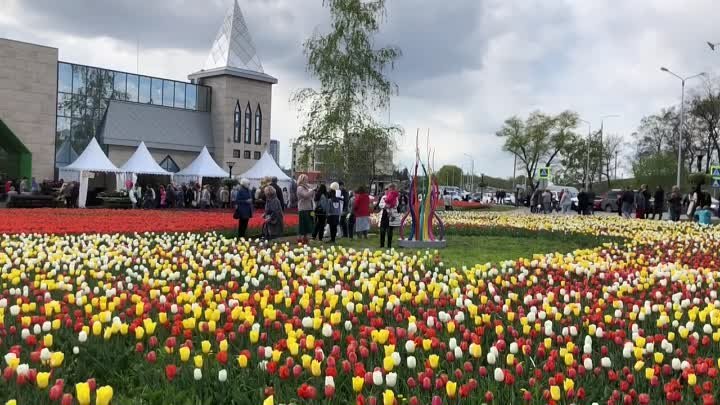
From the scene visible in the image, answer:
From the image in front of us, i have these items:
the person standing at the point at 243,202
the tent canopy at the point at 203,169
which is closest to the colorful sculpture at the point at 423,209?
the person standing at the point at 243,202

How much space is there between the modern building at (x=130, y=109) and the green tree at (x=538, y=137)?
31337 millimetres

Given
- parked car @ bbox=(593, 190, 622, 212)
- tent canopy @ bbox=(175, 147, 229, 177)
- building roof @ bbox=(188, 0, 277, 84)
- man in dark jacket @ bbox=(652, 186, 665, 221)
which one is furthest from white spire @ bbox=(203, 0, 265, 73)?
man in dark jacket @ bbox=(652, 186, 665, 221)

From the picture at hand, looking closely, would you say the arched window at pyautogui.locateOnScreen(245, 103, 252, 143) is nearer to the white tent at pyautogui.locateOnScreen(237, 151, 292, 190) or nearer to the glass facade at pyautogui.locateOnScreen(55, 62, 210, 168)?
the glass facade at pyautogui.locateOnScreen(55, 62, 210, 168)

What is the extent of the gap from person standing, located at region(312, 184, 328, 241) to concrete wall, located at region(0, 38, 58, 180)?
1411 inches

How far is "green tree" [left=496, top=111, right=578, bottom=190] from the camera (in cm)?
7650

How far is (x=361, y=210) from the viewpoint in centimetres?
1650

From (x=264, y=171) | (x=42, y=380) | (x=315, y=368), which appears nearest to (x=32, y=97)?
(x=264, y=171)

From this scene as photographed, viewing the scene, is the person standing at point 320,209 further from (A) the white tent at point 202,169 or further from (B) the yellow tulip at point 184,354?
(A) the white tent at point 202,169

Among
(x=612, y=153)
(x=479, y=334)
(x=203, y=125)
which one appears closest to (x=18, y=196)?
(x=479, y=334)

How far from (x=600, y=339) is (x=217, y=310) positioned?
119 inches

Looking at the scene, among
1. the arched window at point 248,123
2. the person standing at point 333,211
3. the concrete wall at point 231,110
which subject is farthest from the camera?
→ the arched window at point 248,123

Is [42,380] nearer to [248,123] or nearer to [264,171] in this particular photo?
[264,171]

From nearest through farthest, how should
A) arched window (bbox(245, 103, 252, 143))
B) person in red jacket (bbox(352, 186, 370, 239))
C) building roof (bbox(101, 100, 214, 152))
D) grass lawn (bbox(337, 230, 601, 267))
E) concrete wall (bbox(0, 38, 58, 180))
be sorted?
grass lawn (bbox(337, 230, 601, 267)) < person in red jacket (bbox(352, 186, 370, 239)) < concrete wall (bbox(0, 38, 58, 180)) < building roof (bbox(101, 100, 214, 152)) < arched window (bbox(245, 103, 252, 143))

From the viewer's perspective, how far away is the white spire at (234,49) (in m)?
58.6
